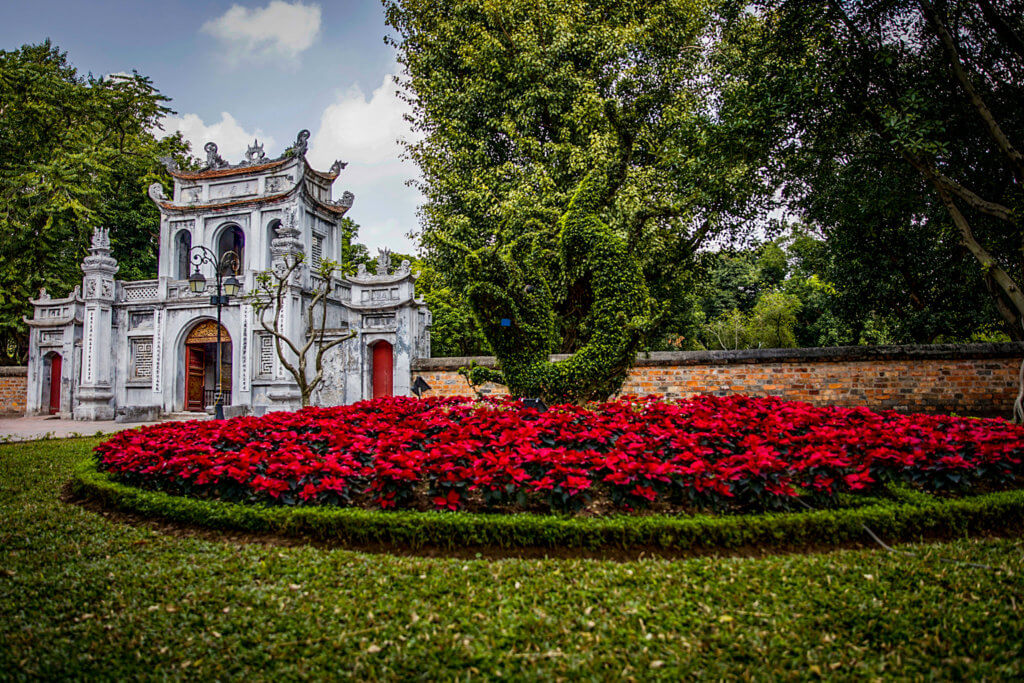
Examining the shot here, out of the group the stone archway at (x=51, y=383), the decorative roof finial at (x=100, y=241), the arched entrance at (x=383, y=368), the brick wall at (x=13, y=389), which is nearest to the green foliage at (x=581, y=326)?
the arched entrance at (x=383, y=368)

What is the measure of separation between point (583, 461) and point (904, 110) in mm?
9347

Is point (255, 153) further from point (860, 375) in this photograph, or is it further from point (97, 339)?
point (860, 375)

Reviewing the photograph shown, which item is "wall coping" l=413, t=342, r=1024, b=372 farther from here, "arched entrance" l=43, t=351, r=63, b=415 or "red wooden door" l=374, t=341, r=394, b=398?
"arched entrance" l=43, t=351, r=63, b=415

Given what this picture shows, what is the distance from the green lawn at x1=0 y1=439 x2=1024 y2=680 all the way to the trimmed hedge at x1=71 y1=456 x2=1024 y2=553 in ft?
1.01

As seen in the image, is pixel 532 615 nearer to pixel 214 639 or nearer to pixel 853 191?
pixel 214 639

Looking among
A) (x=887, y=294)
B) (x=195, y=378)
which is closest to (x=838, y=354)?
(x=887, y=294)

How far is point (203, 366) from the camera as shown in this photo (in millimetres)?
18891

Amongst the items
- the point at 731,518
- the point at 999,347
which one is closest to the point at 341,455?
the point at 731,518

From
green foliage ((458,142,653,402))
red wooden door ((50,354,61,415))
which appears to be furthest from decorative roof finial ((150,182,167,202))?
green foliage ((458,142,653,402))

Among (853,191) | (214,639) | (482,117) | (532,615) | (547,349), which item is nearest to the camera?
(214,639)

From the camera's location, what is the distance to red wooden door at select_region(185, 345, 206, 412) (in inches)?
717

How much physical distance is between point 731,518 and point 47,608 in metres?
4.26

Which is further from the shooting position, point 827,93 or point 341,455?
point 827,93

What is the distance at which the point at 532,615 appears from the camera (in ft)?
9.27
